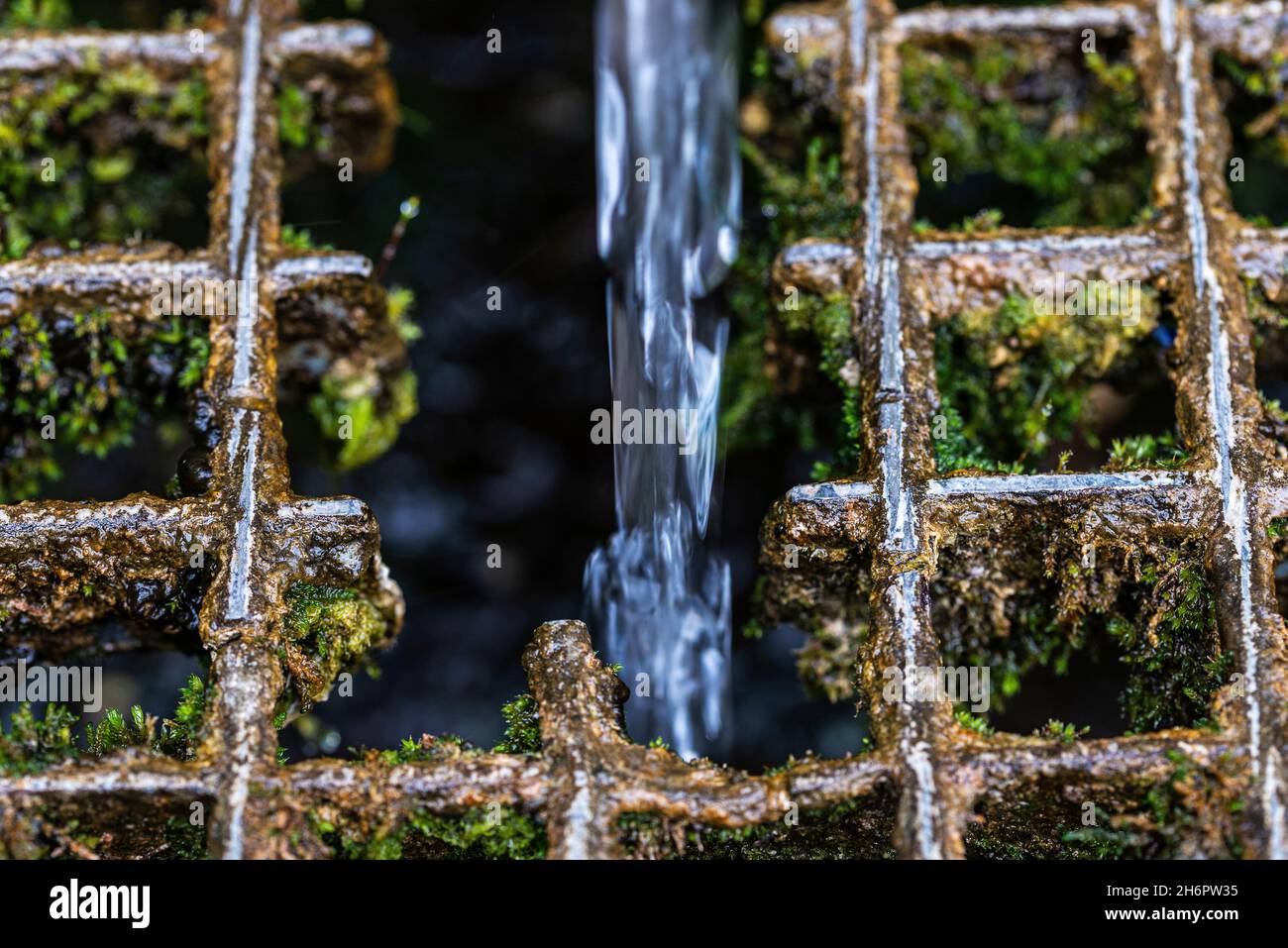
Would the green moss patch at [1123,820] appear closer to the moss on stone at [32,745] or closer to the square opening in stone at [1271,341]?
the square opening in stone at [1271,341]

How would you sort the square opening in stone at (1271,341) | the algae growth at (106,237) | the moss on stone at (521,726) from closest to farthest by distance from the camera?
1. the moss on stone at (521,726)
2. the square opening in stone at (1271,341)
3. the algae growth at (106,237)

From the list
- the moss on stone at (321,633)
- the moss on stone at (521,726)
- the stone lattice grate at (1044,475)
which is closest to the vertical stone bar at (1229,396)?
the stone lattice grate at (1044,475)

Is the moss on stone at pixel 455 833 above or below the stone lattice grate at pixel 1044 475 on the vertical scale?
below

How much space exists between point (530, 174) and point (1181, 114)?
1494mm

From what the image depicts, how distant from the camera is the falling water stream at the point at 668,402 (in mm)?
2615

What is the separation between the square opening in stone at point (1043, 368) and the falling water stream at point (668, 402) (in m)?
0.52

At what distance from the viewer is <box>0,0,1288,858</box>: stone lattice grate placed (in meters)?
1.80

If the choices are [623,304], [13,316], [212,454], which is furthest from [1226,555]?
[13,316]
